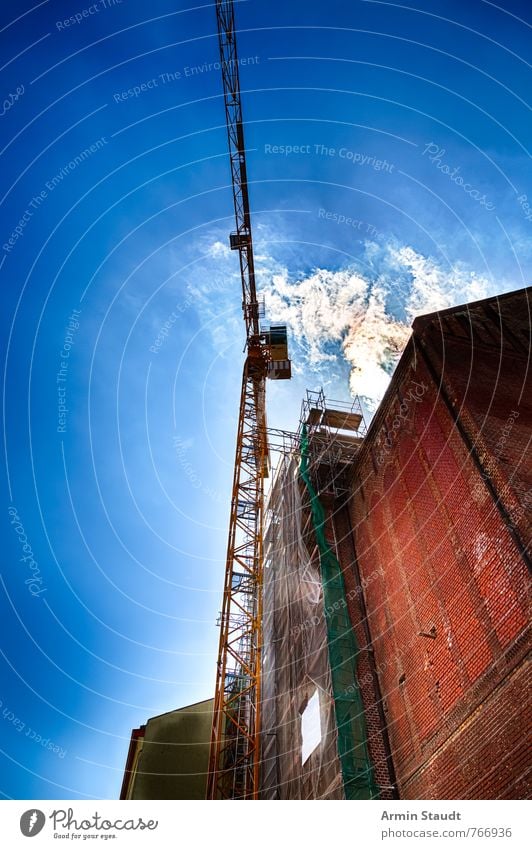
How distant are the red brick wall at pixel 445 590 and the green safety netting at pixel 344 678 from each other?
2.54 ft

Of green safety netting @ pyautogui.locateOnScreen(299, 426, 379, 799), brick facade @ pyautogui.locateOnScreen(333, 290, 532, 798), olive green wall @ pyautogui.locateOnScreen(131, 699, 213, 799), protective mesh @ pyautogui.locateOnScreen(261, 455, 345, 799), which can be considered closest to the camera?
brick facade @ pyautogui.locateOnScreen(333, 290, 532, 798)

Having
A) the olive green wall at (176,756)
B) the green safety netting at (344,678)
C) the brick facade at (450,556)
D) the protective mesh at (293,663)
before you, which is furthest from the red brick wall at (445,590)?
the olive green wall at (176,756)

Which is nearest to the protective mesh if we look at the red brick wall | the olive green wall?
the red brick wall

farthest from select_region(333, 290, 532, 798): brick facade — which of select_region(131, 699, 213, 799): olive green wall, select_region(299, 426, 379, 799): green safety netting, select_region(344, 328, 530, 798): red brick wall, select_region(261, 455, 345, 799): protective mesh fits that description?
select_region(131, 699, 213, 799): olive green wall

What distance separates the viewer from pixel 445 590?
38.3 feet

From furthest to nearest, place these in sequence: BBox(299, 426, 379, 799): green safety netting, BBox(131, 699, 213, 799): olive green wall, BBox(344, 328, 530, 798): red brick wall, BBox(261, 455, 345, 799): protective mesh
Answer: BBox(131, 699, 213, 799): olive green wall, BBox(261, 455, 345, 799): protective mesh, BBox(299, 426, 379, 799): green safety netting, BBox(344, 328, 530, 798): red brick wall

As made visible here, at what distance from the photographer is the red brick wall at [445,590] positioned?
364 inches

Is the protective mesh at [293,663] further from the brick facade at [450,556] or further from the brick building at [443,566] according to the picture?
the brick facade at [450,556]

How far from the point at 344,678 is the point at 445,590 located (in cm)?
455

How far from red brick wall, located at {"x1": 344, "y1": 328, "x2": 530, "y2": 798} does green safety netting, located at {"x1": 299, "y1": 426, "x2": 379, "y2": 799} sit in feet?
2.54

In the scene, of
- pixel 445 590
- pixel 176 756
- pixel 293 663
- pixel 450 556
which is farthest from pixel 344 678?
pixel 176 756

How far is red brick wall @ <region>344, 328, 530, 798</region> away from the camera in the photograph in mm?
9250

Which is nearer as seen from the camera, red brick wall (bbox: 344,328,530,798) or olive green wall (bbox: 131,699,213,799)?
red brick wall (bbox: 344,328,530,798)

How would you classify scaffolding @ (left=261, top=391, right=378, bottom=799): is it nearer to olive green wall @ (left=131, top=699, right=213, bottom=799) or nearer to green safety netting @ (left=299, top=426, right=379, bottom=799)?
green safety netting @ (left=299, top=426, right=379, bottom=799)
